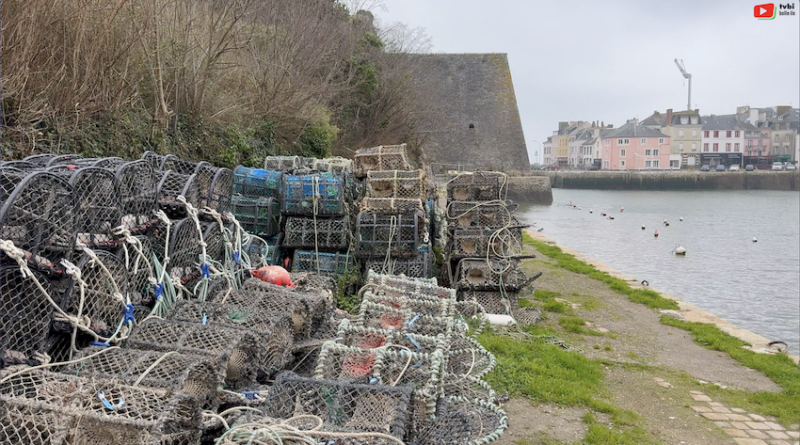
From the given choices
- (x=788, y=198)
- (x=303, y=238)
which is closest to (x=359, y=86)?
(x=303, y=238)

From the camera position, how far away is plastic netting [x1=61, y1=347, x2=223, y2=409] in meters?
2.54

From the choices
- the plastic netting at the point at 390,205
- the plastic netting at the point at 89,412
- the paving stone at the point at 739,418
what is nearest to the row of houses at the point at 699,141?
the plastic netting at the point at 390,205

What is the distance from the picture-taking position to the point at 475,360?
446cm

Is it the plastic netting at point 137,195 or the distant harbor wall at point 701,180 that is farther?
the distant harbor wall at point 701,180

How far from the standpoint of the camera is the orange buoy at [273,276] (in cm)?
455

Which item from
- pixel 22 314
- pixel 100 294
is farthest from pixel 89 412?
pixel 100 294

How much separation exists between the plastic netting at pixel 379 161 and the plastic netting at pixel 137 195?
4380mm

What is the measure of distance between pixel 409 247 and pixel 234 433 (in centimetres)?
405

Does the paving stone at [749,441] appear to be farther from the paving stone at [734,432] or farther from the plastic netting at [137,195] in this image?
the plastic netting at [137,195]

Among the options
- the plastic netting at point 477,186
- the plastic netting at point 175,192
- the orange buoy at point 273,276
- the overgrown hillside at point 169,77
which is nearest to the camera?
the plastic netting at point 175,192

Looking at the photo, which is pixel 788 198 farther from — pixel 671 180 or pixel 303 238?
pixel 303 238

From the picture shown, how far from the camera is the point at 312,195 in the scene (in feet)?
20.5

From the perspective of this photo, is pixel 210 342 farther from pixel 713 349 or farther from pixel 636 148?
pixel 636 148

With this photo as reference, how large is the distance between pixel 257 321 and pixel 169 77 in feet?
22.8
